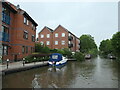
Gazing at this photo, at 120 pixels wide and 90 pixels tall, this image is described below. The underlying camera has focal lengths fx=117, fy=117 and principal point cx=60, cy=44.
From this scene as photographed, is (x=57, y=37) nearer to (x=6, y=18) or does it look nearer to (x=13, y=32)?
(x=13, y=32)

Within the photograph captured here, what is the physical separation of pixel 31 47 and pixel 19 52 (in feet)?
19.1

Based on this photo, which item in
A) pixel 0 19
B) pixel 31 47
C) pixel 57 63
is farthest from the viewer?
pixel 31 47

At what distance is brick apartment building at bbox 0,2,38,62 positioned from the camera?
18.8 metres

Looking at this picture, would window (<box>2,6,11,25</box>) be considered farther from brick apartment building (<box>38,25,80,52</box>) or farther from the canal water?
brick apartment building (<box>38,25,80,52</box>)

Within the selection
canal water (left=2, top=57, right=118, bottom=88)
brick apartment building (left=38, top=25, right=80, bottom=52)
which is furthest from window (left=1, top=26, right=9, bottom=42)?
brick apartment building (left=38, top=25, right=80, bottom=52)

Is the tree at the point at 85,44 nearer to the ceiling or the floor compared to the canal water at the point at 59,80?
nearer to the ceiling

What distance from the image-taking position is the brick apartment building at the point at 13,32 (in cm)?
1880

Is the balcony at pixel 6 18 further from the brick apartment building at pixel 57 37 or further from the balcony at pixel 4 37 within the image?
the brick apartment building at pixel 57 37

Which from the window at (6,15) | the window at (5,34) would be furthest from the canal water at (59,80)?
the window at (6,15)

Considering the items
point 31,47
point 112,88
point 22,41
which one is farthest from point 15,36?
point 112,88

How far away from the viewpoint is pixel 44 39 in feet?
165

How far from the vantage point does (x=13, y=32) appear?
73.0 feet

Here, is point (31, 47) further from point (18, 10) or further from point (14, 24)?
point (18, 10)

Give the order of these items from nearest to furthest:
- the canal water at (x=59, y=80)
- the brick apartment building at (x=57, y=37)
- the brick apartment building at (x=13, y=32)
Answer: the canal water at (x=59, y=80)
the brick apartment building at (x=13, y=32)
the brick apartment building at (x=57, y=37)
